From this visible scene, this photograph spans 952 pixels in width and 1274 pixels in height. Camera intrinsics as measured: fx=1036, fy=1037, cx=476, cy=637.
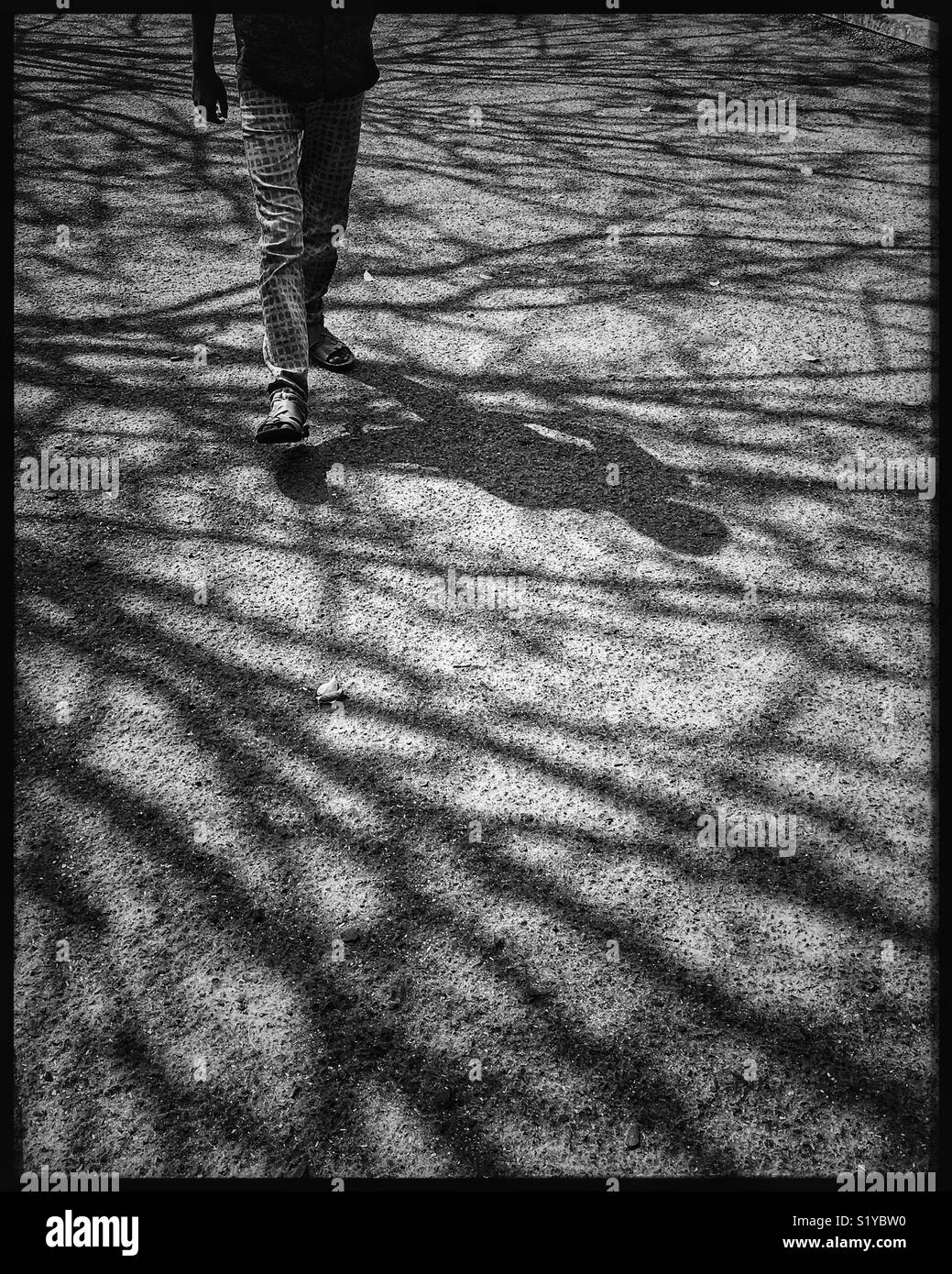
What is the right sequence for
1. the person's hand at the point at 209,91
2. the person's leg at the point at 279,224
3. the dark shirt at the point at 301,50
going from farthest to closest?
the person's hand at the point at 209,91 < the person's leg at the point at 279,224 < the dark shirt at the point at 301,50

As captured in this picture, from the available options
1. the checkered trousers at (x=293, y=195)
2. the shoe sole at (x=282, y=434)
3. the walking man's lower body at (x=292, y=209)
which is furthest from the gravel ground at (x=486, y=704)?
the checkered trousers at (x=293, y=195)

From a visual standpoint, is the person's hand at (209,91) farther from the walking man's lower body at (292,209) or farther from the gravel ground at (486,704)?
the gravel ground at (486,704)

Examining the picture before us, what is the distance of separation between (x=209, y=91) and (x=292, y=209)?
56cm

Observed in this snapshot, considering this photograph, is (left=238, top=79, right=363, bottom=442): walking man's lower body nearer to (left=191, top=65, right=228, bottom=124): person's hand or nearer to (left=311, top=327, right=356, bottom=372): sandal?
(left=191, top=65, right=228, bottom=124): person's hand

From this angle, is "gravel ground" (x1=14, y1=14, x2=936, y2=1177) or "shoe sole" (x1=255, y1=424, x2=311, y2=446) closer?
"gravel ground" (x1=14, y1=14, x2=936, y2=1177)

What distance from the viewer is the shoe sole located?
390 centimetres

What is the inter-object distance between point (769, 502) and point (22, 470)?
2842 millimetres

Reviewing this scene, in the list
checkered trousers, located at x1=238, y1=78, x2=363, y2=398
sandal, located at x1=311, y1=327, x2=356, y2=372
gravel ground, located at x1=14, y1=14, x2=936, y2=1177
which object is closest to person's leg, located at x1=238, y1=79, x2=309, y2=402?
checkered trousers, located at x1=238, y1=78, x2=363, y2=398

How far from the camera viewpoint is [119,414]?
439 centimetres

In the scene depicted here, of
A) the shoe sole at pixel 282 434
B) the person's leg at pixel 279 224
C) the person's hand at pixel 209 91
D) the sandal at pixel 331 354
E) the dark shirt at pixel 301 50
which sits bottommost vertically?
the shoe sole at pixel 282 434

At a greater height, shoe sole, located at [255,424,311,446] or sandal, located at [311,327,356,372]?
sandal, located at [311,327,356,372]

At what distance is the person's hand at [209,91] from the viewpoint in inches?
151

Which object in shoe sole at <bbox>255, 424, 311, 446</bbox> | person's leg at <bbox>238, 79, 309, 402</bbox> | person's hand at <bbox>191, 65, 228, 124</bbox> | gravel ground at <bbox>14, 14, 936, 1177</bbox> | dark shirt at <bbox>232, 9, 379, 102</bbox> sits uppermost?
dark shirt at <bbox>232, 9, 379, 102</bbox>

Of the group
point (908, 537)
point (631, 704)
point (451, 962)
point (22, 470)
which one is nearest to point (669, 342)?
point (908, 537)
